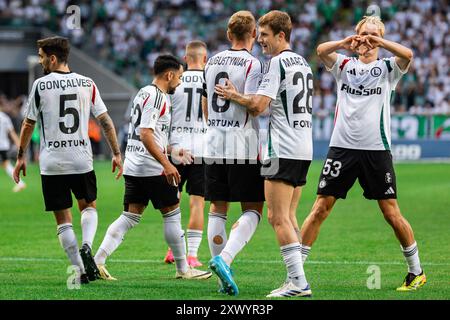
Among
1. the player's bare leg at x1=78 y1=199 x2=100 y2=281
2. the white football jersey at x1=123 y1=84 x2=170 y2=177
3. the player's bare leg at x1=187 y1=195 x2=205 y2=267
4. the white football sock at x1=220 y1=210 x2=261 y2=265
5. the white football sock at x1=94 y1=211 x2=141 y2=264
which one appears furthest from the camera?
the player's bare leg at x1=187 y1=195 x2=205 y2=267

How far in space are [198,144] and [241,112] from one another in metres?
2.65

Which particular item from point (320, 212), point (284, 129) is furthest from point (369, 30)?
point (320, 212)

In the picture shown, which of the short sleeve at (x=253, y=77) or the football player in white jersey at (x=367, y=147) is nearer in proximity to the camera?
the short sleeve at (x=253, y=77)

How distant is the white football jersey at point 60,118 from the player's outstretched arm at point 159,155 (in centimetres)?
73

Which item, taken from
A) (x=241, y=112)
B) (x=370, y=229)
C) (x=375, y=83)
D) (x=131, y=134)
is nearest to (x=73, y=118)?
(x=131, y=134)

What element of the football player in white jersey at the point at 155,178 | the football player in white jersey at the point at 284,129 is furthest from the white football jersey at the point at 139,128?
the football player in white jersey at the point at 284,129

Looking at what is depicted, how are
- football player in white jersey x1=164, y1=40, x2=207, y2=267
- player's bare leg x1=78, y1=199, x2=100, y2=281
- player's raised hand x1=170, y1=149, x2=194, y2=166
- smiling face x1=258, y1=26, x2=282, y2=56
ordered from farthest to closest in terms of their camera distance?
football player in white jersey x1=164, y1=40, x2=207, y2=267 → player's raised hand x1=170, y1=149, x2=194, y2=166 → player's bare leg x1=78, y1=199, x2=100, y2=281 → smiling face x1=258, y1=26, x2=282, y2=56

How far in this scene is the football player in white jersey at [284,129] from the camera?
343 inches

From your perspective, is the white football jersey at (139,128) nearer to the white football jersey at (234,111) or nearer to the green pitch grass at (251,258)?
the white football jersey at (234,111)

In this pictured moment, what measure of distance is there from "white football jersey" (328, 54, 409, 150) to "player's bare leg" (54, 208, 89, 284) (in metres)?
2.75

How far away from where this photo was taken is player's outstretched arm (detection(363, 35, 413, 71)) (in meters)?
8.99

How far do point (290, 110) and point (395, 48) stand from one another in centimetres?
114

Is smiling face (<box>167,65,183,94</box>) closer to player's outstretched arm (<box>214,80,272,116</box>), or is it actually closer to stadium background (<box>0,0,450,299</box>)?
player's outstretched arm (<box>214,80,272,116</box>)

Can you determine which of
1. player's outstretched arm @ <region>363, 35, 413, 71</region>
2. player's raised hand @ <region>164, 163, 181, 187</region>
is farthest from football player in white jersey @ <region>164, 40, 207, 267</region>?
player's outstretched arm @ <region>363, 35, 413, 71</region>
